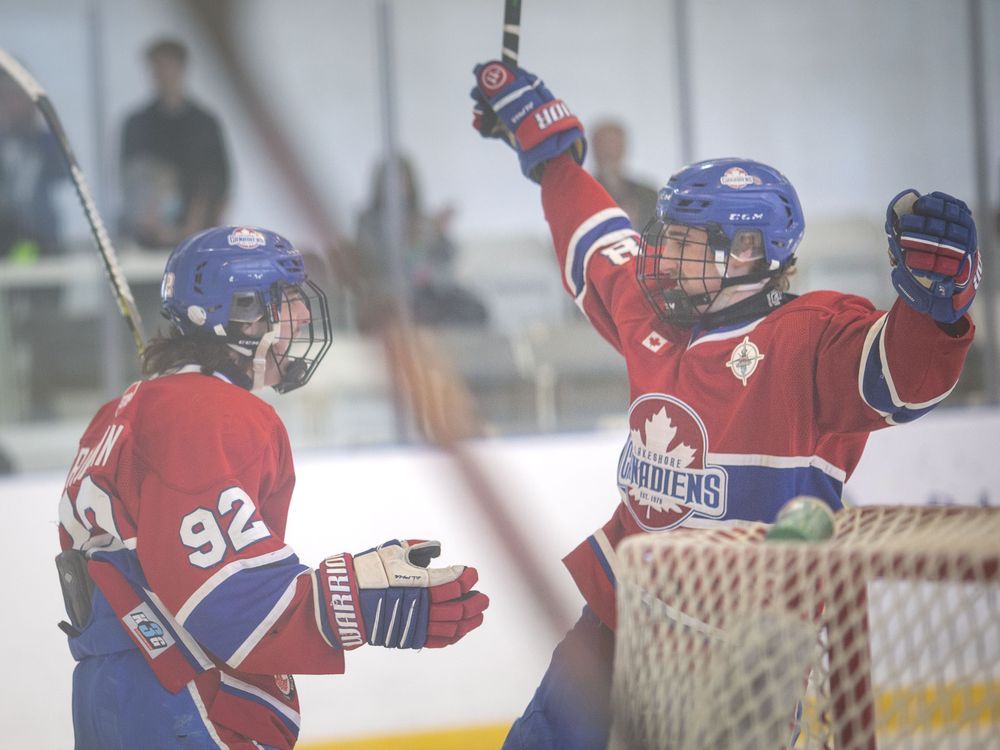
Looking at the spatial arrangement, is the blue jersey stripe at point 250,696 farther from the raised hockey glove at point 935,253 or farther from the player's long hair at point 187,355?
the raised hockey glove at point 935,253

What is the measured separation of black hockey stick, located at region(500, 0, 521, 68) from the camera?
6.83 feet

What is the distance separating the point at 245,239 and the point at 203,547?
17.7 inches

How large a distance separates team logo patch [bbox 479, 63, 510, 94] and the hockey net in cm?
87

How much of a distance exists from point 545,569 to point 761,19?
241 cm

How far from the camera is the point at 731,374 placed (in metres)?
1.74

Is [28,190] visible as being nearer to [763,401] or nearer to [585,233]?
[585,233]

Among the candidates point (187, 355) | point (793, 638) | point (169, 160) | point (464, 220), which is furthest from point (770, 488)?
point (464, 220)

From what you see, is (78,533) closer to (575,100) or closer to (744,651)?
(744,651)

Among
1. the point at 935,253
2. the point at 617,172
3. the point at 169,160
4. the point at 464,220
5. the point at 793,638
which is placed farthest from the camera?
the point at 464,220

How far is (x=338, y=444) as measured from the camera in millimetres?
3186

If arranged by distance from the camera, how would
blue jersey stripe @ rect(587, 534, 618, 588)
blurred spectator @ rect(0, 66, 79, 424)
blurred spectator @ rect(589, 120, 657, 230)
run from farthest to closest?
blurred spectator @ rect(0, 66, 79, 424), blurred spectator @ rect(589, 120, 657, 230), blue jersey stripe @ rect(587, 534, 618, 588)

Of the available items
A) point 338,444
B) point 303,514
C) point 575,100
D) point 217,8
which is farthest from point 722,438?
point 575,100

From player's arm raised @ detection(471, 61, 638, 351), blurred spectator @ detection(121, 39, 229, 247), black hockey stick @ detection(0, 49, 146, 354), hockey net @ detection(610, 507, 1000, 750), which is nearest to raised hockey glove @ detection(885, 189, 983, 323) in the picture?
hockey net @ detection(610, 507, 1000, 750)

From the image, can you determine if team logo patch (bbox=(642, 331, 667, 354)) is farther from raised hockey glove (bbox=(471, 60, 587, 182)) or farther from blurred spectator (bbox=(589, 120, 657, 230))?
blurred spectator (bbox=(589, 120, 657, 230))
